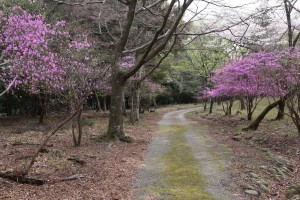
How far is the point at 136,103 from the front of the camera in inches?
784

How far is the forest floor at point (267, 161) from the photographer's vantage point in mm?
6434

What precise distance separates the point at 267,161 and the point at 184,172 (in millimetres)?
3130

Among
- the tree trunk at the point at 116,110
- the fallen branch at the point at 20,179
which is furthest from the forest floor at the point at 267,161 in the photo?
the tree trunk at the point at 116,110

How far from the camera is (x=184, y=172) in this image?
732 cm

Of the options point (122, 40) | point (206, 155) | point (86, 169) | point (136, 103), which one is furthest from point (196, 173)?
point (136, 103)

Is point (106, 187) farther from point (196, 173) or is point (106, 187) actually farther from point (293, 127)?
point (293, 127)

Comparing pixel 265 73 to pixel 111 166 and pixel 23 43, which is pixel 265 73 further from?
pixel 23 43

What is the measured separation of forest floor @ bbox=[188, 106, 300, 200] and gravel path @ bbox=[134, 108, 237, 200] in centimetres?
45

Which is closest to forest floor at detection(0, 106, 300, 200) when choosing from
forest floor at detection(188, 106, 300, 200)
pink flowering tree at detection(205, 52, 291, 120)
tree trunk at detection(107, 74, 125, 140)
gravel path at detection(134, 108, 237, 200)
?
forest floor at detection(188, 106, 300, 200)

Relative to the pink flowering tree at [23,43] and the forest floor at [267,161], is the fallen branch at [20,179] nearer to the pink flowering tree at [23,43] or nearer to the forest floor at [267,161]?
the pink flowering tree at [23,43]

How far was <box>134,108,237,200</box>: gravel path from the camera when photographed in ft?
19.0

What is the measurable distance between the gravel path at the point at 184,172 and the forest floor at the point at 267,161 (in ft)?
1.48

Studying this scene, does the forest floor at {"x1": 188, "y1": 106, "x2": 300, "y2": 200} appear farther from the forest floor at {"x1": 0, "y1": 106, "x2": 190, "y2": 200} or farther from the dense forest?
the forest floor at {"x1": 0, "y1": 106, "x2": 190, "y2": 200}

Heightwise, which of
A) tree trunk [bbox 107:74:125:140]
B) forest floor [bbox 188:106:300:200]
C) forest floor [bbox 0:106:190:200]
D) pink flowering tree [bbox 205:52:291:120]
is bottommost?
forest floor [bbox 188:106:300:200]
